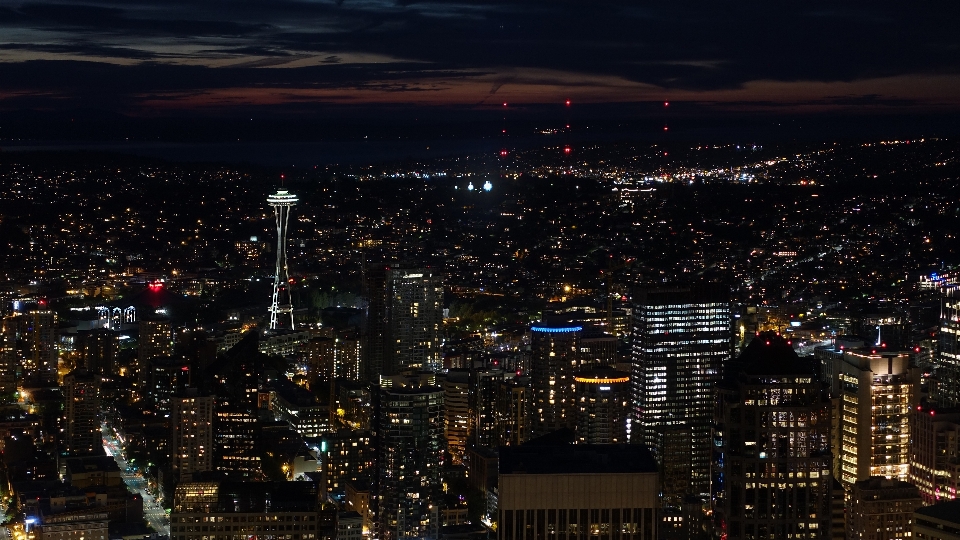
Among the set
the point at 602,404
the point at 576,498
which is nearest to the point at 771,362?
the point at 576,498

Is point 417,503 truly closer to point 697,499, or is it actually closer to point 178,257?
point 697,499

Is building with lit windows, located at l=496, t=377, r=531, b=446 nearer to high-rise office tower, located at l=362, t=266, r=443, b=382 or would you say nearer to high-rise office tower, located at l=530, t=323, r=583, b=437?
high-rise office tower, located at l=530, t=323, r=583, b=437

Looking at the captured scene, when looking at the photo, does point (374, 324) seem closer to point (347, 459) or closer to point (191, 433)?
point (191, 433)

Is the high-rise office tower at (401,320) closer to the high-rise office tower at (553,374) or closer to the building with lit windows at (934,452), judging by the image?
the high-rise office tower at (553,374)

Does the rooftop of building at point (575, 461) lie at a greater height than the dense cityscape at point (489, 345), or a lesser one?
greater

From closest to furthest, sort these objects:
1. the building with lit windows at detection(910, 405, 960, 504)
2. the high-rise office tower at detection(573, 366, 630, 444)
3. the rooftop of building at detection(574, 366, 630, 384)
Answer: the building with lit windows at detection(910, 405, 960, 504) < the high-rise office tower at detection(573, 366, 630, 444) < the rooftop of building at detection(574, 366, 630, 384)

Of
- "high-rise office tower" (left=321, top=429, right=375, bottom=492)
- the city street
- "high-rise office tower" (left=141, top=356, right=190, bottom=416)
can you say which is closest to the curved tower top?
"high-rise office tower" (left=141, top=356, right=190, bottom=416)

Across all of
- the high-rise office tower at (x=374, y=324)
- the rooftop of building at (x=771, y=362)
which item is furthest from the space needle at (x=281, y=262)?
the rooftop of building at (x=771, y=362)
